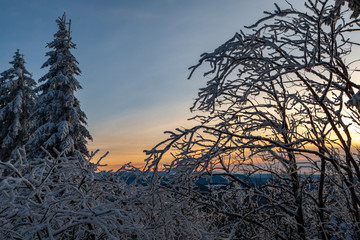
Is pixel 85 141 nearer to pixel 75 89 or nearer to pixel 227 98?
pixel 75 89

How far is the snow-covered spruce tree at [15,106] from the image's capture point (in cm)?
2417

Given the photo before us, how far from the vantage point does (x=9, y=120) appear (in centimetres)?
2511

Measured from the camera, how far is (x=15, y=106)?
941 inches

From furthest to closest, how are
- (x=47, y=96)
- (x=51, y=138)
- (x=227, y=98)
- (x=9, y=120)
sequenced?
(x=9, y=120) → (x=47, y=96) → (x=51, y=138) → (x=227, y=98)

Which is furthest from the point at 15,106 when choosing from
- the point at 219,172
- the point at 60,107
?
the point at 219,172

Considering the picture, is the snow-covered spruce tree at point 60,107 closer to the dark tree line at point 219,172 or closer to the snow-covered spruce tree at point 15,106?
the snow-covered spruce tree at point 15,106

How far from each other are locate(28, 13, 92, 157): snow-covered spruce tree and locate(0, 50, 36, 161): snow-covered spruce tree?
483 cm

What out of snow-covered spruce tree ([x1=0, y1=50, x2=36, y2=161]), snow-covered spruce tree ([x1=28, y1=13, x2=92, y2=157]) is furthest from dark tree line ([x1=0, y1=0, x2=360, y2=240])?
snow-covered spruce tree ([x1=0, y1=50, x2=36, y2=161])

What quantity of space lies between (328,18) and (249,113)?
6.04 feet

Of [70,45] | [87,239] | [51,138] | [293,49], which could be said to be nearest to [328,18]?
[293,49]

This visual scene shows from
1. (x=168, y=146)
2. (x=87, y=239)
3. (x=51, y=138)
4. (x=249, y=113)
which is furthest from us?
(x=51, y=138)

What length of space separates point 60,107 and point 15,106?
273 inches

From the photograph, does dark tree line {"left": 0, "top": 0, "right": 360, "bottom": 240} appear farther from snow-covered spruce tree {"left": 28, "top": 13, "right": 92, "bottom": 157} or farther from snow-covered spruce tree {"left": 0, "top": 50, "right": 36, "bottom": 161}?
snow-covered spruce tree {"left": 0, "top": 50, "right": 36, "bottom": 161}

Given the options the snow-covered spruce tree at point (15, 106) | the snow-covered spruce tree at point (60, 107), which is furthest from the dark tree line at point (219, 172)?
the snow-covered spruce tree at point (15, 106)
